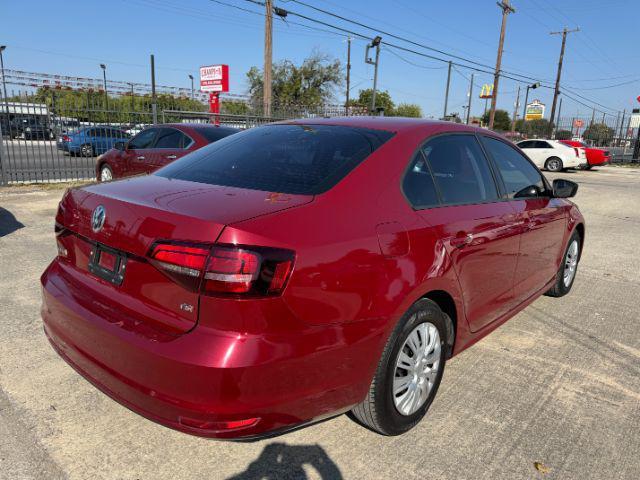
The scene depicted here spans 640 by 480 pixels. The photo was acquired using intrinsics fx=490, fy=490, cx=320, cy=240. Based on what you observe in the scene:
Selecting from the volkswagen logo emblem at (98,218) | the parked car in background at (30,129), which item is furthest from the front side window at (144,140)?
the volkswagen logo emblem at (98,218)

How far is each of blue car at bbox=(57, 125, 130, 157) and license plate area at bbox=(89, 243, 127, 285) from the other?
12337 mm

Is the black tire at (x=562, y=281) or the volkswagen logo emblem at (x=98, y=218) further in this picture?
the black tire at (x=562, y=281)

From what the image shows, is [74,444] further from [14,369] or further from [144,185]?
[144,185]

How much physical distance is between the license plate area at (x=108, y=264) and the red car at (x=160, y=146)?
19.1 feet

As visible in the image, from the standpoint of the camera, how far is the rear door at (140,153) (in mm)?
8570

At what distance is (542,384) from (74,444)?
2720 mm

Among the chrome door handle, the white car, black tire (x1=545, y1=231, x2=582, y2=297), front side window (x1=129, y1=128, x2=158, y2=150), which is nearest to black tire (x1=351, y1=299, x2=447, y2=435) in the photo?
the chrome door handle

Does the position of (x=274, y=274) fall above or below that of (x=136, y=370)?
above

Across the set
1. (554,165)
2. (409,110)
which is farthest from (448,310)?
(409,110)

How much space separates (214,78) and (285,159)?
2316cm

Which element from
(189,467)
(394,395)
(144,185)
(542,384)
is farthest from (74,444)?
(542,384)

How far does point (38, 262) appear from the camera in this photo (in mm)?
5156

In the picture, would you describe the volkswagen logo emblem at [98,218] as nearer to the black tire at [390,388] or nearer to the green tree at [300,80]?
the black tire at [390,388]

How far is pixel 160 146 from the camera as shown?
8523 millimetres
